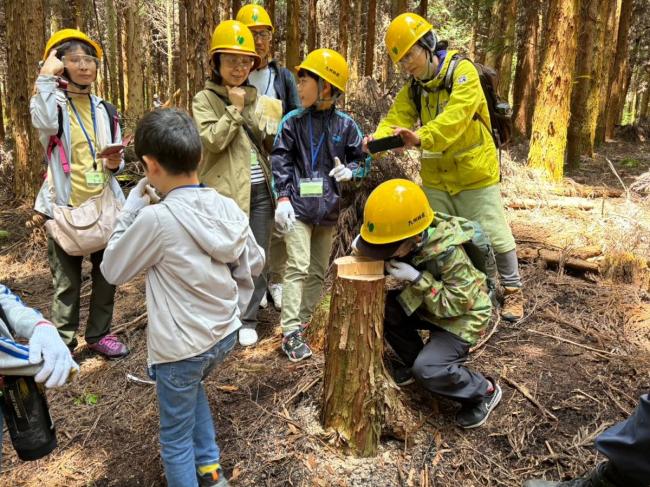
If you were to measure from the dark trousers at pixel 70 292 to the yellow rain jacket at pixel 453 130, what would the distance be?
2.33m

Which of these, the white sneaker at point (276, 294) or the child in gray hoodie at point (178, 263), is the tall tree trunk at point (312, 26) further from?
the child in gray hoodie at point (178, 263)

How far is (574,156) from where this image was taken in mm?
9531

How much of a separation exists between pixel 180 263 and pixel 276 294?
257 centimetres

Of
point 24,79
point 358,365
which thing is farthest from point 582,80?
point 24,79

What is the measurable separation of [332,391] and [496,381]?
3.52ft

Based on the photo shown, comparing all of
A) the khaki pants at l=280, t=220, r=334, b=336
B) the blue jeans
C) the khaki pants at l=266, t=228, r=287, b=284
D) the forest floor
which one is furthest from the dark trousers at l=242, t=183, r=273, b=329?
the blue jeans

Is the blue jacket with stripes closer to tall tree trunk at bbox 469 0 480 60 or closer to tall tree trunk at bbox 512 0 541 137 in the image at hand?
tall tree trunk at bbox 512 0 541 137

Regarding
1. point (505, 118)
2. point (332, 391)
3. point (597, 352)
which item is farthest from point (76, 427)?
point (505, 118)

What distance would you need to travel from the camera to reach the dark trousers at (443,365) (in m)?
2.61

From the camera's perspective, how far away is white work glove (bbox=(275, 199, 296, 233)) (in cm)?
344

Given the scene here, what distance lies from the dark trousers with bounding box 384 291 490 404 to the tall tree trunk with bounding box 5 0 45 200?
6.01 metres

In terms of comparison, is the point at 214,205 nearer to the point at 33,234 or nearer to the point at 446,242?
the point at 446,242

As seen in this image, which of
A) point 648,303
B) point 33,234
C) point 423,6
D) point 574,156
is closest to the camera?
point 648,303

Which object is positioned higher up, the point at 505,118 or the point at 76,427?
the point at 505,118
